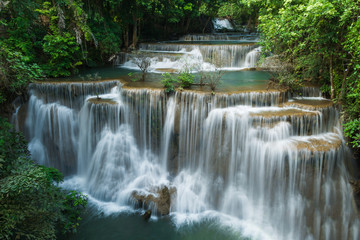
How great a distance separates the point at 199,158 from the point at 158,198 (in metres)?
1.70

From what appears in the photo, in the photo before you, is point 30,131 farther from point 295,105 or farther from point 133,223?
point 295,105

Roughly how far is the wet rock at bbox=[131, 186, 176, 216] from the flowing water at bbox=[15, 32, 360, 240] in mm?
58

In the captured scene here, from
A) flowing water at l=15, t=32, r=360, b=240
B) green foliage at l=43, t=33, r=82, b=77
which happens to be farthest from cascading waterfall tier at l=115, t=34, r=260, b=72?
flowing water at l=15, t=32, r=360, b=240

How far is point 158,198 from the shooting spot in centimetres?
709

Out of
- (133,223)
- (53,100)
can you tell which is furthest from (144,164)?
(53,100)

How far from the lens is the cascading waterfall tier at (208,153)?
614 centimetres

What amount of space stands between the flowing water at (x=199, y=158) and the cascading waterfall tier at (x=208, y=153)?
0.03 m

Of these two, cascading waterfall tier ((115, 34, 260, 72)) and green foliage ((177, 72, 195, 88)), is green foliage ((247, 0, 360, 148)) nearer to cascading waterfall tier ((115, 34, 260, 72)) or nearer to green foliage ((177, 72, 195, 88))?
green foliage ((177, 72, 195, 88))

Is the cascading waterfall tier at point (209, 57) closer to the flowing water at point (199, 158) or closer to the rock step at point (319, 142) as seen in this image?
the flowing water at point (199, 158)

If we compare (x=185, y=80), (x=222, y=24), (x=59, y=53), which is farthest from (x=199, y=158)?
(x=222, y=24)

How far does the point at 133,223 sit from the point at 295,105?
5.75m

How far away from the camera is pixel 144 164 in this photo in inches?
315

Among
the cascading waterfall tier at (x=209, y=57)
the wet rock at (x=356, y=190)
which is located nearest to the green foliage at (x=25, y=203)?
the wet rock at (x=356, y=190)

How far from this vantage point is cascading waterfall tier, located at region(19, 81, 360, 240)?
614cm
